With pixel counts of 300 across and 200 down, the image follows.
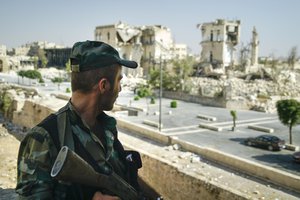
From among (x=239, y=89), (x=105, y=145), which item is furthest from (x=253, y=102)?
(x=105, y=145)

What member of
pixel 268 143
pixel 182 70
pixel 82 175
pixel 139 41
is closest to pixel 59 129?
pixel 82 175

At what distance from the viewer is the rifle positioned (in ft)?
5.24

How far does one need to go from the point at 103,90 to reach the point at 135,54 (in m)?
58.4

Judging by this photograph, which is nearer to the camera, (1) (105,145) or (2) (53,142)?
(2) (53,142)

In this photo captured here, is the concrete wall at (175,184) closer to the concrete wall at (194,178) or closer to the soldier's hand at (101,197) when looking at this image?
the concrete wall at (194,178)

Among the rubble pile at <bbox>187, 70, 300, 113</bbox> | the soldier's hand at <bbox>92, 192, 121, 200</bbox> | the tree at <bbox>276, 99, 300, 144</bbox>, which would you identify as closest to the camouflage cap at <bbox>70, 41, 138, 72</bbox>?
the soldier's hand at <bbox>92, 192, 121, 200</bbox>

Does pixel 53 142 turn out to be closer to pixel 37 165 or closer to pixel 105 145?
pixel 37 165

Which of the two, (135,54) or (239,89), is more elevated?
(135,54)

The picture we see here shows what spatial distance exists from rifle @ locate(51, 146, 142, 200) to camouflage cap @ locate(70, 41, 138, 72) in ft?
1.89

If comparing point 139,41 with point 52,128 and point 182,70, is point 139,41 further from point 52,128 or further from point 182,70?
point 52,128

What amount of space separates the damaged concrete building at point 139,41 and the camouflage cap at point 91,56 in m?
54.3

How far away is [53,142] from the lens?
6.05 feet

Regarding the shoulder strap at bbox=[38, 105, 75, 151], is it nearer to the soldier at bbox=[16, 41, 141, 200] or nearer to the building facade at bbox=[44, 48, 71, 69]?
the soldier at bbox=[16, 41, 141, 200]

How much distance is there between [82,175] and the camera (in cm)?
169
